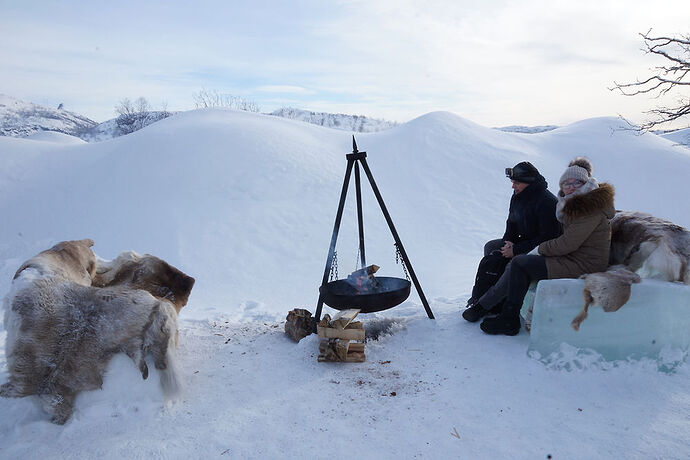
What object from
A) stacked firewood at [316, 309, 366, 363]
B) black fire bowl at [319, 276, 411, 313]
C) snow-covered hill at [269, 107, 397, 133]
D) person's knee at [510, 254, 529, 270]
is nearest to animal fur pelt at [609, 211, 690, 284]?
person's knee at [510, 254, 529, 270]

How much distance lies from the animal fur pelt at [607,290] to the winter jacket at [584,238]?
0.61 feet

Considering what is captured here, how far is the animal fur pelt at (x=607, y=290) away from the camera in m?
3.21

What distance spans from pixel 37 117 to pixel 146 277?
79.4 metres

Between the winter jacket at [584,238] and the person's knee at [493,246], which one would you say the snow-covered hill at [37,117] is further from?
the winter jacket at [584,238]

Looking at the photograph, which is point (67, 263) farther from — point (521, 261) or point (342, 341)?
point (521, 261)

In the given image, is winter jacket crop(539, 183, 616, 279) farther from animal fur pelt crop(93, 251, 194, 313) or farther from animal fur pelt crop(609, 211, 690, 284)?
animal fur pelt crop(93, 251, 194, 313)

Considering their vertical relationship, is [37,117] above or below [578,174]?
above

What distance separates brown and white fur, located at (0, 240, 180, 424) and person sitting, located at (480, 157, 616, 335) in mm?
2990

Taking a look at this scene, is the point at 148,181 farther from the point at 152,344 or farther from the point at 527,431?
the point at 527,431

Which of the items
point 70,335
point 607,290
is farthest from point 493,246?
point 70,335

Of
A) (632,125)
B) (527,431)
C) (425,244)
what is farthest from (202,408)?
(632,125)

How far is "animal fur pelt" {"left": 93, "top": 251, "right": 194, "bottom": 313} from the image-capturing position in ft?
12.6

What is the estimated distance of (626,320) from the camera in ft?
10.7

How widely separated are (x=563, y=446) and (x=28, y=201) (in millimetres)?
10106
